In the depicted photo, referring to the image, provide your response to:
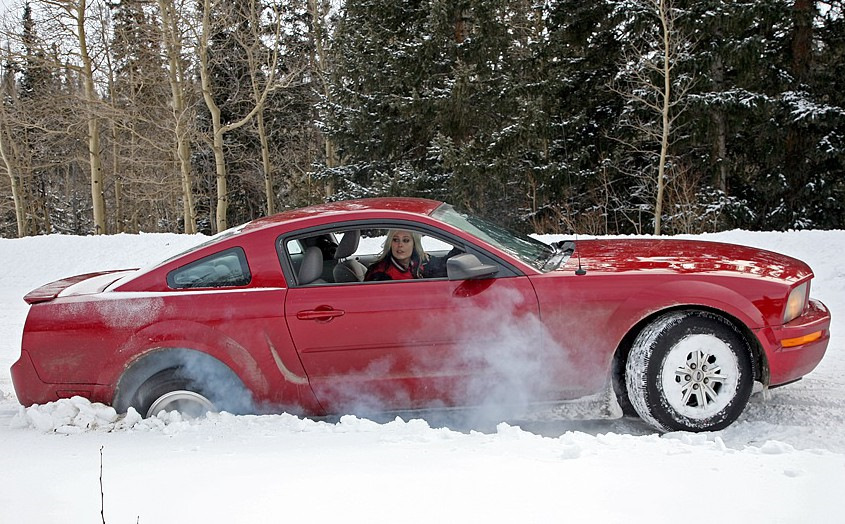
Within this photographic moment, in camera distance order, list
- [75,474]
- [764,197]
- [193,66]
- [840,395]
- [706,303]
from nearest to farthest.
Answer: [75,474] → [706,303] → [840,395] → [764,197] → [193,66]

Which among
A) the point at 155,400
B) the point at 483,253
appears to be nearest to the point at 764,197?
the point at 483,253

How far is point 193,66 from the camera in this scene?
2278 centimetres

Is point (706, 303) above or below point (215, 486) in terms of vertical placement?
above

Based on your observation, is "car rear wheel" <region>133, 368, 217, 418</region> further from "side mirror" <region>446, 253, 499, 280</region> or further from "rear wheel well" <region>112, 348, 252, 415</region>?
"side mirror" <region>446, 253, 499, 280</region>

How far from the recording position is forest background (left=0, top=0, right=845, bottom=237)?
18.1 m

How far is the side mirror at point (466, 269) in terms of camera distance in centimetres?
365

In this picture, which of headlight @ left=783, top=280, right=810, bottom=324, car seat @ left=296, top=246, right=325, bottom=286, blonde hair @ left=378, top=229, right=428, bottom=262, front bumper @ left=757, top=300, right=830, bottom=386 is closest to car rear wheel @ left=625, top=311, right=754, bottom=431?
front bumper @ left=757, top=300, right=830, bottom=386

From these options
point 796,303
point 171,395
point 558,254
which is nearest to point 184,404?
point 171,395

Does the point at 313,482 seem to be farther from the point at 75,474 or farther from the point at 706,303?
the point at 706,303

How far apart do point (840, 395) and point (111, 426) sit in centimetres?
471

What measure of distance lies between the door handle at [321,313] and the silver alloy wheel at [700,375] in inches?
75.5

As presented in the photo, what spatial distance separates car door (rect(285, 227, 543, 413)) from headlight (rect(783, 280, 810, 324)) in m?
1.48

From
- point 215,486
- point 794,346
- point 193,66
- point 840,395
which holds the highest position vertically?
point 193,66

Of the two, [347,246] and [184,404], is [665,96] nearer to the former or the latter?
[347,246]
